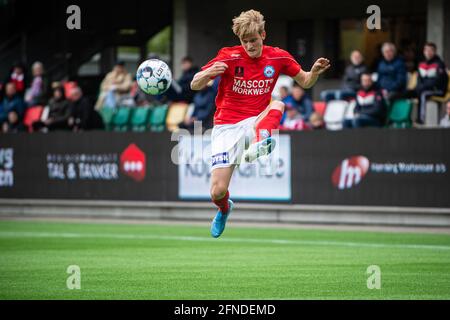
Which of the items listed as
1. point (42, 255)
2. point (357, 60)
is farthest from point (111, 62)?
point (42, 255)

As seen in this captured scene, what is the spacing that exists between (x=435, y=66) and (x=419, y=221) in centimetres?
307

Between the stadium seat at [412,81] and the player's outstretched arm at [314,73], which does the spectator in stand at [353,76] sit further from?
the player's outstretched arm at [314,73]

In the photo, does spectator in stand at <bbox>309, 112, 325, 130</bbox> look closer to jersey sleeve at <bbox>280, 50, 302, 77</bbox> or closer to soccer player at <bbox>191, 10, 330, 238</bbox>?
soccer player at <bbox>191, 10, 330, 238</bbox>

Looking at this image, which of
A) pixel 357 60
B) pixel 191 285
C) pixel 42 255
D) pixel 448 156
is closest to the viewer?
pixel 191 285

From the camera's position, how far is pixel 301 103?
2217cm

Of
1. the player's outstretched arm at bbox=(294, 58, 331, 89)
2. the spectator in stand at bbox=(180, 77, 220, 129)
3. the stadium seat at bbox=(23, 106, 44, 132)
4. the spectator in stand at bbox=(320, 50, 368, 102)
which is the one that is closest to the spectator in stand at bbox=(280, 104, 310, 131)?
the spectator in stand at bbox=(320, 50, 368, 102)

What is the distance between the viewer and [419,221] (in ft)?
64.3

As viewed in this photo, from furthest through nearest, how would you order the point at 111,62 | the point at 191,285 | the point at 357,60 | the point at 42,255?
the point at 111,62 < the point at 357,60 < the point at 42,255 < the point at 191,285

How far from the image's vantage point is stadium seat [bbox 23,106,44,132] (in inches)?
1016

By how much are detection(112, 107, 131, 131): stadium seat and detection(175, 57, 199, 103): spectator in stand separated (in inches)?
51.5

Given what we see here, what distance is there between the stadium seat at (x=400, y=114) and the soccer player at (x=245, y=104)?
8.07 meters

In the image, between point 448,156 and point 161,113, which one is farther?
point 161,113

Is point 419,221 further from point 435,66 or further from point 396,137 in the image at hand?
point 435,66

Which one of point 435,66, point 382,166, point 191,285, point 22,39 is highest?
point 22,39
